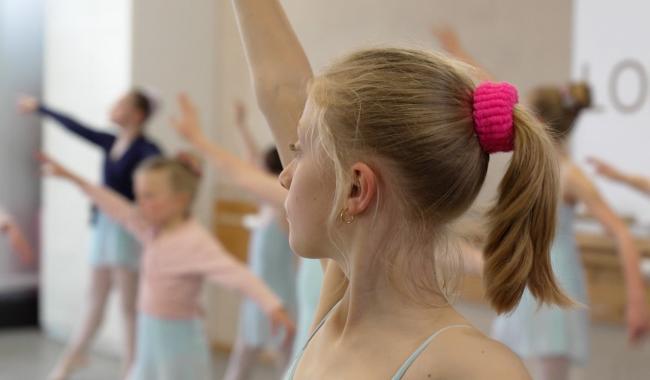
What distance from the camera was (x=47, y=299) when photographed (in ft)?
20.1

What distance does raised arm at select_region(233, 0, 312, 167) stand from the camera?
3.93ft

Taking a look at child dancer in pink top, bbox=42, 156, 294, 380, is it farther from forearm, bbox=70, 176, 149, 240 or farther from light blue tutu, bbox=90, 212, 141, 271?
light blue tutu, bbox=90, 212, 141, 271

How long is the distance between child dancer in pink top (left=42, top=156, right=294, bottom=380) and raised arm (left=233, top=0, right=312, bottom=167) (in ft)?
6.45

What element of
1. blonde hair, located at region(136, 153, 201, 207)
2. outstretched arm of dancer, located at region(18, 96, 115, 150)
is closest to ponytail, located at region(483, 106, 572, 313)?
blonde hair, located at region(136, 153, 201, 207)

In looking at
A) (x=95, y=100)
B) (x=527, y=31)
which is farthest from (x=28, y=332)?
(x=527, y=31)

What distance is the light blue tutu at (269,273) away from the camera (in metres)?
4.24

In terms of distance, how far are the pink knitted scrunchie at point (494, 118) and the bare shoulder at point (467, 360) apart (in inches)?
7.2

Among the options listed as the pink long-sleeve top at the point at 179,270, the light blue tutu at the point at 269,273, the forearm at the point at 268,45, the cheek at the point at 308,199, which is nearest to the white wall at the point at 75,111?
the light blue tutu at the point at 269,273

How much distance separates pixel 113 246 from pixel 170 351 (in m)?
1.44

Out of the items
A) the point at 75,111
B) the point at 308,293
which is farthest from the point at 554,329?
the point at 75,111

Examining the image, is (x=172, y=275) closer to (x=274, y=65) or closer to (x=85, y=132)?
(x=85, y=132)

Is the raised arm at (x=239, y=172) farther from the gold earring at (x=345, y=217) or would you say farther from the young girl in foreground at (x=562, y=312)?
the gold earring at (x=345, y=217)

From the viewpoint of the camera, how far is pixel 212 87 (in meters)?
5.75

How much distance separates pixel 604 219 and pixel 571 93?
0.45m
